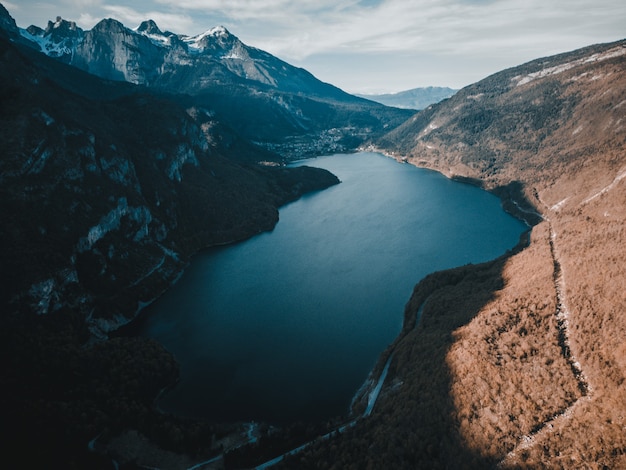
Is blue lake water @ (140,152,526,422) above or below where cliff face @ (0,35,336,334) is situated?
below

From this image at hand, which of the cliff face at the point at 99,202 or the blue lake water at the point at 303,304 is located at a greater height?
the cliff face at the point at 99,202

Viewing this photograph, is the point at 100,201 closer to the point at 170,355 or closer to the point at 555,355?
the point at 170,355

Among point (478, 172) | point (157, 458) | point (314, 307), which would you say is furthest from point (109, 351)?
point (478, 172)

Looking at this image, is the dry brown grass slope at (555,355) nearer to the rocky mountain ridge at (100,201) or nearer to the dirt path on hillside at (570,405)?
the dirt path on hillside at (570,405)

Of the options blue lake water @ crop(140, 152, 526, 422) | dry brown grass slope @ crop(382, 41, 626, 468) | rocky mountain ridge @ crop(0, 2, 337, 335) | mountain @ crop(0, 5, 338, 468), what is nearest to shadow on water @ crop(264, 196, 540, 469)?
dry brown grass slope @ crop(382, 41, 626, 468)

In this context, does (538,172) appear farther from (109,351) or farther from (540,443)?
(109,351)

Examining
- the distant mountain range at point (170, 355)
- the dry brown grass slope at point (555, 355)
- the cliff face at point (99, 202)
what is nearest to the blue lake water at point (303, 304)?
the distant mountain range at point (170, 355)

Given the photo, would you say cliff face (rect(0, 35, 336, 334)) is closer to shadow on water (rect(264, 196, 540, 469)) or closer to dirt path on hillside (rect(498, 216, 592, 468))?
shadow on water (rect(264, 196, 540, 469))

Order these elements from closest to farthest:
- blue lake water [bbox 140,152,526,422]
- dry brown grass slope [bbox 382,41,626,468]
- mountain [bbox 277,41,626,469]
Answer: dry brown grass slope [bbox 382,41,626,468], mountain [bbox 277,41,626,469], blue lake water [bbox 140,152,526,422]
